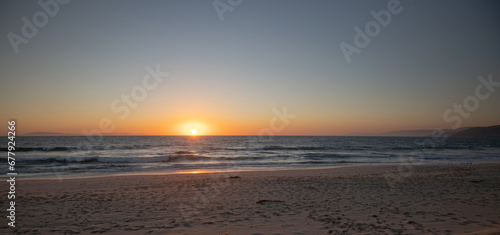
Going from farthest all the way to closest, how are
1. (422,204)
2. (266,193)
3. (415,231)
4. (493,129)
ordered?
(493,129), (266,193), (422,204), (415,231)

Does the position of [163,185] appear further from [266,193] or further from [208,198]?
[266,193]

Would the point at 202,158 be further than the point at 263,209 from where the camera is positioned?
Yes

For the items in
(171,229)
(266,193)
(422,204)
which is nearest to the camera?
(171,229)

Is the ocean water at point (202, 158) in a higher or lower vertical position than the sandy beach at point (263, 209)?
lower

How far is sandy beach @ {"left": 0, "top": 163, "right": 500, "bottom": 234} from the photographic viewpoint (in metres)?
6.43

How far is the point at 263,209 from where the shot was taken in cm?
823

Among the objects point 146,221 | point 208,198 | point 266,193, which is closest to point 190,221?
point 146,221

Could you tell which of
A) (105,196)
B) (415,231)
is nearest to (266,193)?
(415,231)

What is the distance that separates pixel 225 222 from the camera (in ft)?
23.0

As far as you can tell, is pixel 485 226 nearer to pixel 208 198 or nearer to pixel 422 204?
pixel 422 204

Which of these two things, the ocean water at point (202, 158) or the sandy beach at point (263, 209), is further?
the ocean water at point (202, 158)

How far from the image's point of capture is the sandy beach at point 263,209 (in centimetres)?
643

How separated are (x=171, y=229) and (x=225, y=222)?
1.39 meters

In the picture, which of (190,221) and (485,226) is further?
(190,221)
